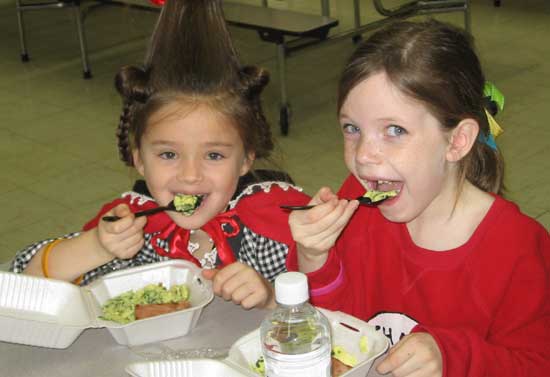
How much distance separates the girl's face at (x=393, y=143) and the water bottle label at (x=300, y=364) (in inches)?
13.3

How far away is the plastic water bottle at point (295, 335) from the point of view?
103 cm

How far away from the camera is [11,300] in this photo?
1.40 m

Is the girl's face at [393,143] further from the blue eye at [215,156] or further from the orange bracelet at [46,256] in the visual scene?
the orange bracelet at [46,256]

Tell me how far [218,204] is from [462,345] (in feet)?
2.02

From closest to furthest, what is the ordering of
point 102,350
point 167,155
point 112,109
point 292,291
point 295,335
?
point 292,291 → point 295,335 → point 102,350 → point 167,155 → point 112,109

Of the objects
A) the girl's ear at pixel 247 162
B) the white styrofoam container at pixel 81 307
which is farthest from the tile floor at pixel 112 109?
the white styrofoam container at pixel 81 307

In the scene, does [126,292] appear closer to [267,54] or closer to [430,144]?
[430,144]

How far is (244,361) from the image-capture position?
1.22 meters

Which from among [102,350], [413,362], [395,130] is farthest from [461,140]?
[102,350]

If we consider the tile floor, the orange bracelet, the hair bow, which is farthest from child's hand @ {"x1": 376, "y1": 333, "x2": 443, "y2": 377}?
the tile floor

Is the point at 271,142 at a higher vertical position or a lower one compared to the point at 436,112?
lower

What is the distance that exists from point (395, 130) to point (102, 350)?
21.3 inches

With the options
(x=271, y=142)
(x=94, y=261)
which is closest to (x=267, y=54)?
(x=271, y=142)

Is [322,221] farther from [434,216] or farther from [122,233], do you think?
[122,233]
